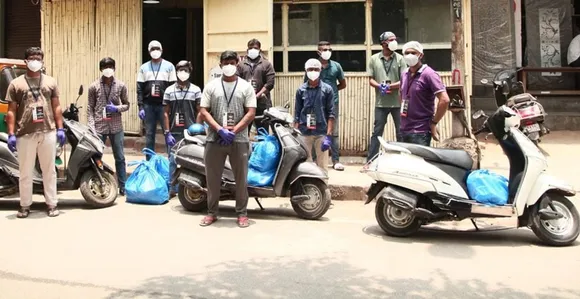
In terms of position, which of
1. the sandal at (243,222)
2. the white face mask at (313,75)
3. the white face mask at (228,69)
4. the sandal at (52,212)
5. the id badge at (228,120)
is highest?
the white face mask at (313,75)

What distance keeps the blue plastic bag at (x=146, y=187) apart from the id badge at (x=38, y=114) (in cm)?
152

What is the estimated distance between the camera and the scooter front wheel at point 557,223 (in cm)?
557

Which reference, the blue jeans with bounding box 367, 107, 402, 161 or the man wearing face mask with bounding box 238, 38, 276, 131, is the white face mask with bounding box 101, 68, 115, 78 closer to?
the man wearing face mask with bounding box 238, 38, 276, 131

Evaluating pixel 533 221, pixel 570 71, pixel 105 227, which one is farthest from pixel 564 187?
pixel 570 71

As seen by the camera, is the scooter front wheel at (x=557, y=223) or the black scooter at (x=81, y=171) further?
the black scooter at (x=81, y=171)

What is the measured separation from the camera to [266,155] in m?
6.93

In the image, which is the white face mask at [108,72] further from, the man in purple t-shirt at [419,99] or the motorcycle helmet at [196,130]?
the man in purple t-shirt at [419,99]

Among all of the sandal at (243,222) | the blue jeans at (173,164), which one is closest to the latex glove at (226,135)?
the sandal at (243,222)

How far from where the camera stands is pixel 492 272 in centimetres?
482

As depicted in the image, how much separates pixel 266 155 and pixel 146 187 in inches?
73.6

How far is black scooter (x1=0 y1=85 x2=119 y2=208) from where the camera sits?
7.27 m

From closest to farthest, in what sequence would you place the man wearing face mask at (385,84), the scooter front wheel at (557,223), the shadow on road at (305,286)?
1. the shadow on road at (305,286)
2. the scooter front wheel at (557,223)
3. the man wearing face mask at (385,84)

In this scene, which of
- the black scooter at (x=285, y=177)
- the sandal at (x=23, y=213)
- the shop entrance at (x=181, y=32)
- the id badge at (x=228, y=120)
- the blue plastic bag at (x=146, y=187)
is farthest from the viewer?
the shop entrance at (x=181, y=32)

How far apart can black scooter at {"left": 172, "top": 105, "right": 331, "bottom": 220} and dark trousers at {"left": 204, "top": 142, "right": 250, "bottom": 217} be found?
37cm
